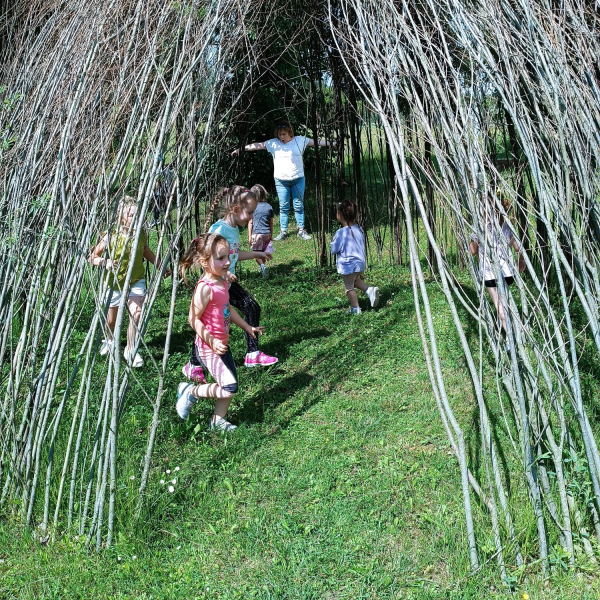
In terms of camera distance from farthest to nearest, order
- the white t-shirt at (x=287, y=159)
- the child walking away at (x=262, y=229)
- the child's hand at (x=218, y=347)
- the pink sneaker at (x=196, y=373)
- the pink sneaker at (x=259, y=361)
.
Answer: the white t-shirt at (x=287, y=159) → the child walking away at (x=262, y=229) → the pink sneaker at (x=259, y=361) → the pink sneaker at (x=196, y=373) → the child's hand at (x=218, y=347)

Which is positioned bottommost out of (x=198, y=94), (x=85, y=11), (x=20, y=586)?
(x=20, y=586)

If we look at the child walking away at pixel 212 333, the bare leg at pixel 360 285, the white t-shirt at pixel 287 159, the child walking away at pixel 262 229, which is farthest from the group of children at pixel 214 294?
the white t-shirt at pixel 287 159

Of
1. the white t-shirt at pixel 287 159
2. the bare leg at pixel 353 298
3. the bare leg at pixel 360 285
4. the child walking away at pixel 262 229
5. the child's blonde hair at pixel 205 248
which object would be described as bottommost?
the child's blonde hair at pixel 205 248

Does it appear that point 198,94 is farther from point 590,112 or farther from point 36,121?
point 590,112

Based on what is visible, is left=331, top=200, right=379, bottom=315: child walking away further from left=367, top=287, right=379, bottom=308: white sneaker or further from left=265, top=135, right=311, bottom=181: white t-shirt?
left=265, top=135, right=311, bottom=181: white t-shirt

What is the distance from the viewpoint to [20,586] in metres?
2.78

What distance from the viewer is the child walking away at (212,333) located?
3891mm

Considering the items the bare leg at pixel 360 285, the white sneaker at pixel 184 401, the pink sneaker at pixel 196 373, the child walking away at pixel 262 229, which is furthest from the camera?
the child walking away at pixel 262 229

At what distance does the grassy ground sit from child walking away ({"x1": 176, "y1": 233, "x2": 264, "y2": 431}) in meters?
0.17

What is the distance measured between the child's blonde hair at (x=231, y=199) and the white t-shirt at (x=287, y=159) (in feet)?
8.79

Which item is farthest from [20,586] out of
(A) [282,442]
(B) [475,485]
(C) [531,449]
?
(C) [531,449]

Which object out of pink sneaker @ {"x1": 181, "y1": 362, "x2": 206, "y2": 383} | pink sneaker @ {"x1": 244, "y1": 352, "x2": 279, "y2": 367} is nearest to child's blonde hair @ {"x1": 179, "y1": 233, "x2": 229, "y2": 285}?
pink sneaker @ {"x1": 181, "y1": 362, "x2": 206, "y2": 383}

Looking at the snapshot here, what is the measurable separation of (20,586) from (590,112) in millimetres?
3484

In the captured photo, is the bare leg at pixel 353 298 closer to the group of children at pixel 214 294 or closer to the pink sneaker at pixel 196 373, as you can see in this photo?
the group of children at pixel 214 294
